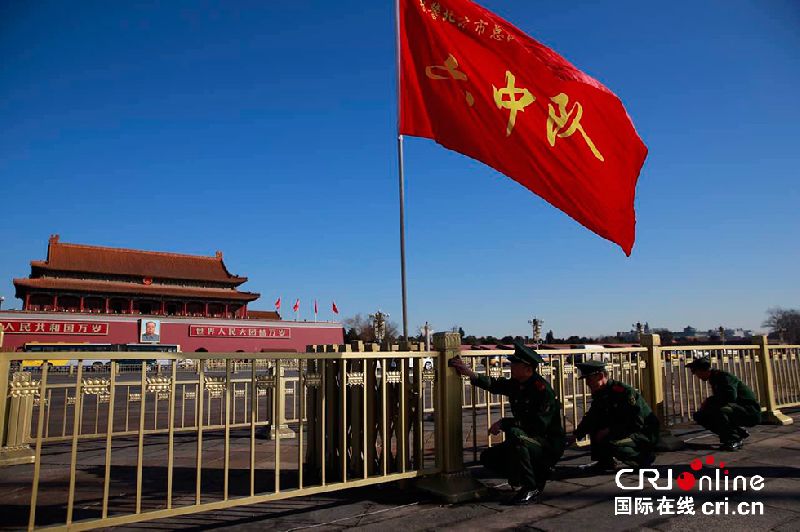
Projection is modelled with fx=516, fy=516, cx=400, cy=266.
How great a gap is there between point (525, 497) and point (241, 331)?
1571 inches

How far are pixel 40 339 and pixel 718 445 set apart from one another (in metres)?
38.7

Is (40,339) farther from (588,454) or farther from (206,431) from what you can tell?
(588,454)

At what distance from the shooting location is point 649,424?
4422 millimetres

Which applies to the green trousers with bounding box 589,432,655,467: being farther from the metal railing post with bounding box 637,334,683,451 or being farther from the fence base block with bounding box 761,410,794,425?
the fence base block with bounding box 761,410,794,425

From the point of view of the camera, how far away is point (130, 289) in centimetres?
4012

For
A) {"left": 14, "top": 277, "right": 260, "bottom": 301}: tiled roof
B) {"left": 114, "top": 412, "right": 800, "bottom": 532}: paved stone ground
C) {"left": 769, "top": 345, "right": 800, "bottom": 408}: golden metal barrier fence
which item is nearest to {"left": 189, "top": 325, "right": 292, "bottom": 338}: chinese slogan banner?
{"left": 14, "top": 277, "right": 260, "bottom": 301}: tiled roof

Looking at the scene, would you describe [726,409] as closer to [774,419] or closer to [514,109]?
[774,419]

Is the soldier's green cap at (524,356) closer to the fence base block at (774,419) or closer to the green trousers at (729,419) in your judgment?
the green trousers at (729,419)

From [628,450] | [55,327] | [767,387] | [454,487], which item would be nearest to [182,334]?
[55,327]

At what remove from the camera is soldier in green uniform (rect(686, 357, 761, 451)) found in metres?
5.18

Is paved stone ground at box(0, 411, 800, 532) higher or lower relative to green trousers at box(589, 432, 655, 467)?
lower

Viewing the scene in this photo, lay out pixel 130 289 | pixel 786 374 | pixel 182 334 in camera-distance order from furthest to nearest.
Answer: pixel 130 289 < pixel 182 334 < pixel 786 374

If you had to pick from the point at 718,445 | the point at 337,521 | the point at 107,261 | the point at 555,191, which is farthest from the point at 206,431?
the point at 107,261

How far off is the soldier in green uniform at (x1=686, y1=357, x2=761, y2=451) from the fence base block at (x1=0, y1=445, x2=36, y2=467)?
7.01 metres
